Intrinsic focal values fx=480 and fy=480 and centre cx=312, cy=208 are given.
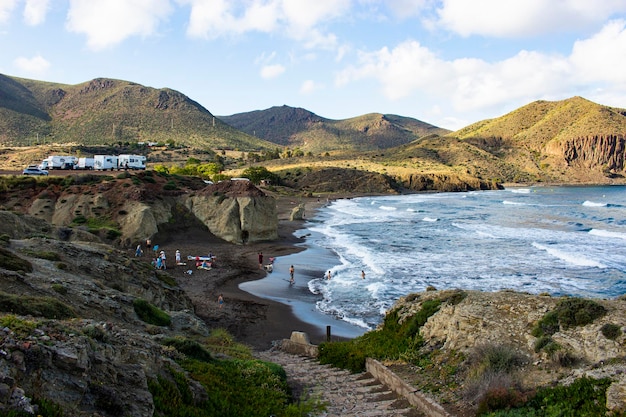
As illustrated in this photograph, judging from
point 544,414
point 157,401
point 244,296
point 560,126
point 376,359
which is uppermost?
point 560,126

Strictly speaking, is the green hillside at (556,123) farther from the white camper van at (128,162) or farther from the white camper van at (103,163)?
the white camper van at (103,163)

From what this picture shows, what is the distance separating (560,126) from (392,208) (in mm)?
127653

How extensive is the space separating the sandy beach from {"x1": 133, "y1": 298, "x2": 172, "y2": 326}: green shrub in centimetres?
406

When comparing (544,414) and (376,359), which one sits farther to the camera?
(376,359)

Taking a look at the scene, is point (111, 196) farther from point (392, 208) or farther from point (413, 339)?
point (392, 208)

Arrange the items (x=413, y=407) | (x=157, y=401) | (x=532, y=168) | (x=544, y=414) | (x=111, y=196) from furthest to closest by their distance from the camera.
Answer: (x=532, y=168), (x=111, y=196), (x=413, y=407), (x=544, y=414), (x=157, y=401)

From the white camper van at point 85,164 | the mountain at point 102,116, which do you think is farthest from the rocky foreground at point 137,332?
the mountain at point 102,116

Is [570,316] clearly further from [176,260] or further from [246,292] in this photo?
[176,260]

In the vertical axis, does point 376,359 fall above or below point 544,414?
below

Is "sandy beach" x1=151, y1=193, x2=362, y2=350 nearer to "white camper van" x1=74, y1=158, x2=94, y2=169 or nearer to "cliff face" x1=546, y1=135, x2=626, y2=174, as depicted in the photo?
"white camper van" x1=74, y1=158, x2=94, y2=169

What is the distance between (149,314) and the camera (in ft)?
47.1

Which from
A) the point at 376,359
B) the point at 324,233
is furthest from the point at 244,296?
the point at 324,233

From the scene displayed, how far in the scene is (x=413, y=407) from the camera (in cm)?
932

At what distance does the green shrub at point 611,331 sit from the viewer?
941 cm
